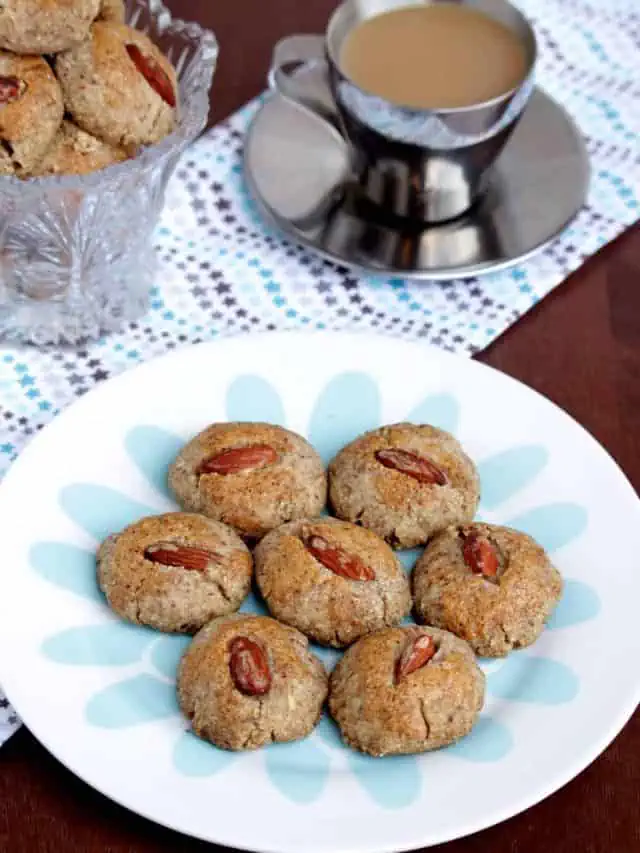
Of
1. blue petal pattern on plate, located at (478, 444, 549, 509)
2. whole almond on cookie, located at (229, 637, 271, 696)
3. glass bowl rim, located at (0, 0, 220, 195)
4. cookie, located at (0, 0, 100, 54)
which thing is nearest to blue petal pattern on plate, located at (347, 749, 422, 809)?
whole almond on cookie, located at (229, 637, 271, 696)

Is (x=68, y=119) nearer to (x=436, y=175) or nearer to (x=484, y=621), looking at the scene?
(x=436, y=175)

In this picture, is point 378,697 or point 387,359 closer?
point 378,697

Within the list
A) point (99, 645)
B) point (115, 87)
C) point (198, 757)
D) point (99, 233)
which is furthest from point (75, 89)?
point (198, 757)

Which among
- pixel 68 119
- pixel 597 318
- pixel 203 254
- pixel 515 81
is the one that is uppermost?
pixel 68 119

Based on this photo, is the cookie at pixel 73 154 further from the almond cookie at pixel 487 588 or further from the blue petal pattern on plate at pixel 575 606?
the blue petal pattern on plate at pixel 575 606

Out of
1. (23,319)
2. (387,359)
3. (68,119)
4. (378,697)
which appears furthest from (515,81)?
(378,697)

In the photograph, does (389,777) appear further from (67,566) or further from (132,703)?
(67,566)

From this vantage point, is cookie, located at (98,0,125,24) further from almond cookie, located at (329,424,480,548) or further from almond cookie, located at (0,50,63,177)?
almond cookie, located at (329,424,480,548)
